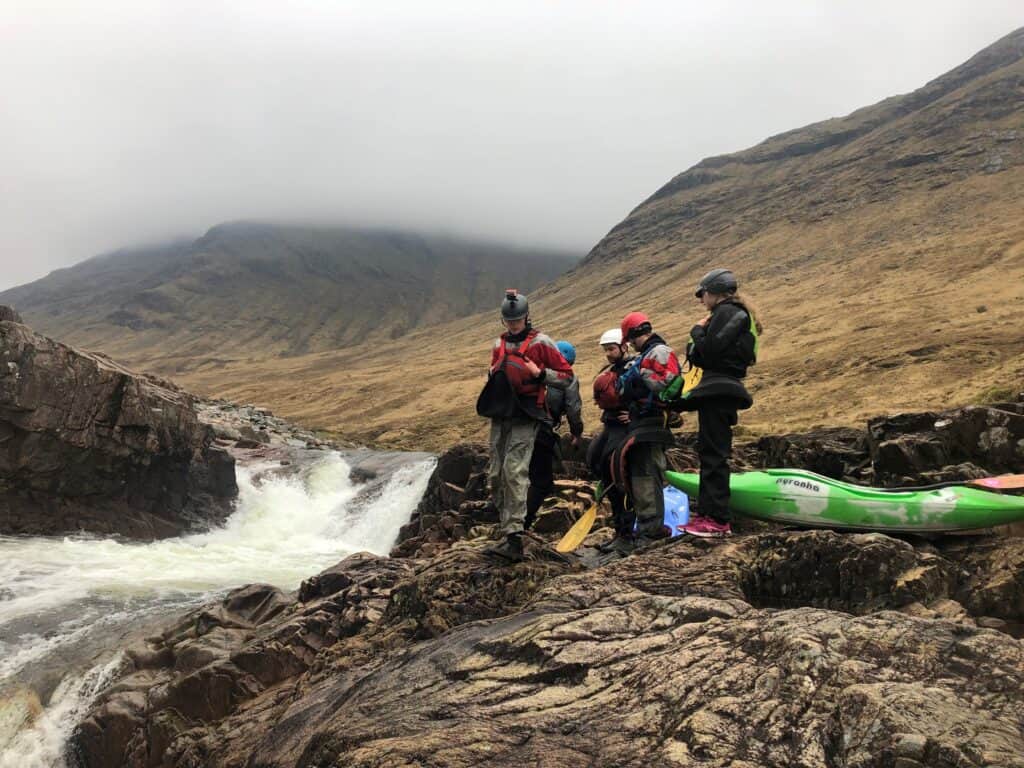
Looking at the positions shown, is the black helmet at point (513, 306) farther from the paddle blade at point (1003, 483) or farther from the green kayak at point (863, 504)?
the paddle blade at point (1003, 483)

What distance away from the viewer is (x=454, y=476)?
17000mm

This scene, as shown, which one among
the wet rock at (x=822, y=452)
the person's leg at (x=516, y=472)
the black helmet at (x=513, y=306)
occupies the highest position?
the black helmet at (x=513, y=306)

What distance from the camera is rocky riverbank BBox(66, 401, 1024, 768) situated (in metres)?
3.19

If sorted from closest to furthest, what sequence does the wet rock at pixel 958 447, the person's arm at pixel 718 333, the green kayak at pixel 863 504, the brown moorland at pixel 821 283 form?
the green kayak at pixel 863 504 < the person's arm at pixel 718 333 < the wet rock at pixel 958 447 < the brown moorland at pixel 821 283

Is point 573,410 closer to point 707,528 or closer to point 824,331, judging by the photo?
point 707,528

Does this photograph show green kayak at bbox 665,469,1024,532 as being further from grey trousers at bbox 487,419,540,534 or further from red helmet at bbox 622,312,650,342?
grey trousers at bbox 487,419,540,534

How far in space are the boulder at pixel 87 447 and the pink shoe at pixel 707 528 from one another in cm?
1820

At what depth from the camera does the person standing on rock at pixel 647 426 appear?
636cm

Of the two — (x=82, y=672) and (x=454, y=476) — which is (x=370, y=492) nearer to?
(x=454, y=476)

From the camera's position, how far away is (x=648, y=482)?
6.55m

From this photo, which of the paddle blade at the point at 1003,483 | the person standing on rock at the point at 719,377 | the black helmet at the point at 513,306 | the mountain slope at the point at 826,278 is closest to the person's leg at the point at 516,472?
the black helmet at the point at 513,306

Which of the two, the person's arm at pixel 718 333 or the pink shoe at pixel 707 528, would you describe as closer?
the person's arm at pixel 718 333

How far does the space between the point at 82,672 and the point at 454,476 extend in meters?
9.11

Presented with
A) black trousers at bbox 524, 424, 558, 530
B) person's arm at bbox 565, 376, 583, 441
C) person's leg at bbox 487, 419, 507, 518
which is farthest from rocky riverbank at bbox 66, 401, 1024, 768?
person's arm at bbox 565, 376, 583, 441
